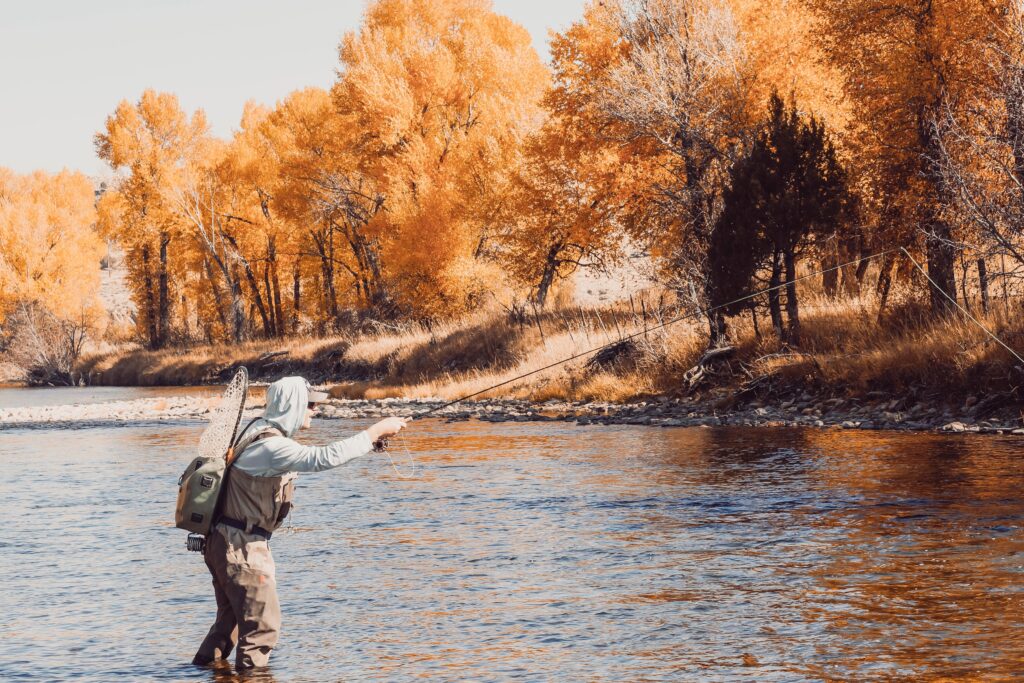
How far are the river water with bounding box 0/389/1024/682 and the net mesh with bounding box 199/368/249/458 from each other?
Result: 1.17 m

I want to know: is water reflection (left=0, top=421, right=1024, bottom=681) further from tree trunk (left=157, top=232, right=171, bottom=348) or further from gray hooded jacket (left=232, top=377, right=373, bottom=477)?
tree trunk (left=157, top=232, right=171, bottom=348)

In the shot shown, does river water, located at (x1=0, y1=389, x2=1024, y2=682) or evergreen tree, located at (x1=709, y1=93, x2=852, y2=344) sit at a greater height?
evergreen tree, located at (x1=709, y1=93, x2=852, y2=344)

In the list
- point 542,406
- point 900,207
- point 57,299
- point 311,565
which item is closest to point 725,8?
point 900,207

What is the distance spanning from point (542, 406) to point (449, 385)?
5060 mm

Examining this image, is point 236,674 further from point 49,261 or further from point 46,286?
point 49,261

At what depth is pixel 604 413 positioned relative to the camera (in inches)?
825

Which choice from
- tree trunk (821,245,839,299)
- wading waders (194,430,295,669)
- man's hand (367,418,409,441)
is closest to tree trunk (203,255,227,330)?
tree trunk (821,245,839,299)

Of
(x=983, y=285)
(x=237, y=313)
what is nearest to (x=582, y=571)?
(x=983, y=285)

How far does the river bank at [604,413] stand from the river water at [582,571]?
5.74ft

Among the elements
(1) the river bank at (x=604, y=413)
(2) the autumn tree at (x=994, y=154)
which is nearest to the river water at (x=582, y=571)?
(1) the river bank at (x=604, y=413)

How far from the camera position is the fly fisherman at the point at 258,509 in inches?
247

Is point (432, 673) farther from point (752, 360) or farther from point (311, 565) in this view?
point (752, 360)

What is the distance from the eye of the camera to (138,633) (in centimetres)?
736

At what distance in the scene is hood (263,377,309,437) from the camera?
6.39 meters
